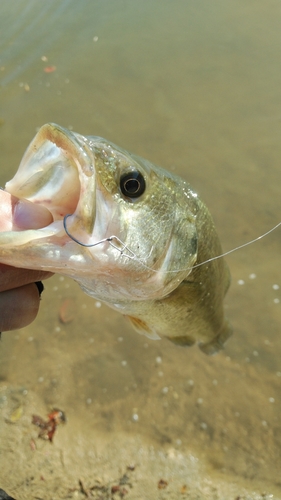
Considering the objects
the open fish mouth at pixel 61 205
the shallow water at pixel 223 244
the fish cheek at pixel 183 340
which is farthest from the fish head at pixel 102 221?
the shallow water at pixel 223 244

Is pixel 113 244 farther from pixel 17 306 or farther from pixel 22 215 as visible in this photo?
pixel 17 306

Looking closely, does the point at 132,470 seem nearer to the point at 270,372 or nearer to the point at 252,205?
the point at 270,372

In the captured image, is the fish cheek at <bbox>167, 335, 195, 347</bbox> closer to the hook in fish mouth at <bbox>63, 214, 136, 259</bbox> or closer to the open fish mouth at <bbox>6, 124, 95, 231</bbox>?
the hook in fish mouth at <bbox>63, 214, 136, 259</bbox>

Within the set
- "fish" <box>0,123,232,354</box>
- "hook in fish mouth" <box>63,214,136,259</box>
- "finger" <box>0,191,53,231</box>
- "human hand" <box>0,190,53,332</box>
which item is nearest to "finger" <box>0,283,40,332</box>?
"human hand" <box>0,190,53,332</box>

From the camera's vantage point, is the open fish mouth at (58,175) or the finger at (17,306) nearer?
the open fish mouth at (58,175)

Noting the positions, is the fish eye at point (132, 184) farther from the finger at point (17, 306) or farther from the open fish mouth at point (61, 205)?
the finger at point (17, 306)

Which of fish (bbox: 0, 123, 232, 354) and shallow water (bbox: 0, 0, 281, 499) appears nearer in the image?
fish (bbox: 0, 123, 232, 354)

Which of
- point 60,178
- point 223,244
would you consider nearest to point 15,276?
point 60,178
